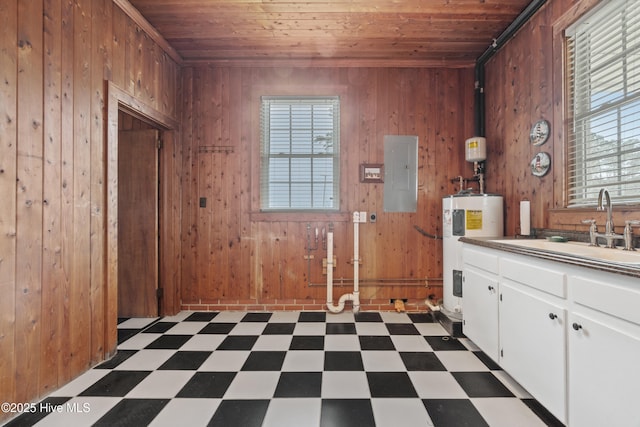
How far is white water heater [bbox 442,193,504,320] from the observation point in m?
2.82

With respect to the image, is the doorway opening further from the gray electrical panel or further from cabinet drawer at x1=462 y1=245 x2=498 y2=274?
cabinet drawer at x1=462 y1=245 x2=498 y2=274

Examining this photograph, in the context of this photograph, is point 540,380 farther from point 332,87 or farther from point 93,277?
point 332,87

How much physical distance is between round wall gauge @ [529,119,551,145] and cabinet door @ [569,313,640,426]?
5.43ft

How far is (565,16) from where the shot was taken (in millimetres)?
2244

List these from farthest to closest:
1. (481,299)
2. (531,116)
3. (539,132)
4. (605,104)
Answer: (531,116)
(539,132)
(481,299)
(605,104)

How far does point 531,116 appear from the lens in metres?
2.63

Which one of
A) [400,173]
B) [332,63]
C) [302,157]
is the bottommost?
[400,173]

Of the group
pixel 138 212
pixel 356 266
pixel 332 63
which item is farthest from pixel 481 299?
pixel 138 212

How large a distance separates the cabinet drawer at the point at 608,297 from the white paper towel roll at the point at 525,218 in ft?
4.18

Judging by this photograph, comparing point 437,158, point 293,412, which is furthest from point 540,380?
point 437,158

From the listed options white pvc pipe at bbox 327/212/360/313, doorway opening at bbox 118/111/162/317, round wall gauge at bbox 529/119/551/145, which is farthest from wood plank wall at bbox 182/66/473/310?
round wall gauge at bbox 529/119/551/145

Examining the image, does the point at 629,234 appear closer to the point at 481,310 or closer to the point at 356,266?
the point at 481,310

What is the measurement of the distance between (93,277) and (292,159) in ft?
7.16

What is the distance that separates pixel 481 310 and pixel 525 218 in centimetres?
95
